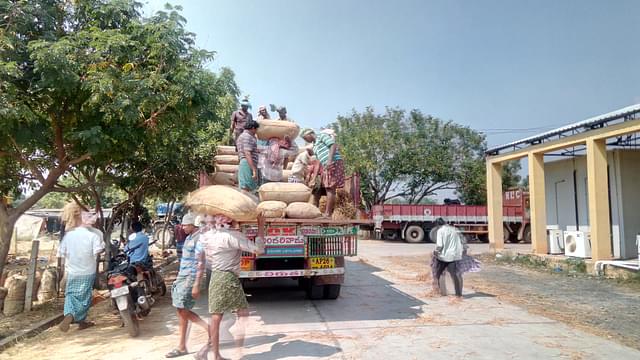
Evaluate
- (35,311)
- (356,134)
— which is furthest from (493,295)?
(356,134)

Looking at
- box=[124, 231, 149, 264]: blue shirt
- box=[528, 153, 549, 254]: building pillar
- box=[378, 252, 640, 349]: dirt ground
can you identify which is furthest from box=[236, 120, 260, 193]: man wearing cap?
box=[528, 153, 549, 254]: building pillar

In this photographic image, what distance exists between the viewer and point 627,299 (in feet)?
27.7

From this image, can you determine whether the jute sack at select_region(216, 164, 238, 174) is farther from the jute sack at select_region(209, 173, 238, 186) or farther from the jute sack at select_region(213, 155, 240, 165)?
the jute sack at select_region(209, 173, 238, 186)

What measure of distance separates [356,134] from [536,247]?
15.6 meters

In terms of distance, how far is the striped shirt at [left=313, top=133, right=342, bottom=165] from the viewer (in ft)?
24.3

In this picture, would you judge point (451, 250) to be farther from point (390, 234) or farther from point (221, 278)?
point (390, 234)

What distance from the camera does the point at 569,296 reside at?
8.77 m

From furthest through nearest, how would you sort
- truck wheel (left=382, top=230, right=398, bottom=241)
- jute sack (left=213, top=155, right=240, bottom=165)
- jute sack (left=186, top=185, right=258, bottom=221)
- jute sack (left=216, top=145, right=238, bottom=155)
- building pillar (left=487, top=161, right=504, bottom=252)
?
truck wheel (left=382, top=230, right=398, bottom=241) → building pillar (left=487, top=161, right=504, bottom=252) → jute sack (left=216, top=145, right=238, bottom=155) → jute sack (left=213, top=155, right=240, bottom=165) → jute sack (left=186, top=185, right=258, bottom=221)

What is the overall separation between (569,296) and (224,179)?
6.94 m

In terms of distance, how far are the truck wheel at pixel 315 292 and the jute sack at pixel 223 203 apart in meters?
2.98

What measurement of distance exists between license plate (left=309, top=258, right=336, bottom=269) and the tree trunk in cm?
448

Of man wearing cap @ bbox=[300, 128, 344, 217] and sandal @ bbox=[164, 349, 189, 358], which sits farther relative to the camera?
man wearing cap @ bbox=[300, 128, 344, 217]

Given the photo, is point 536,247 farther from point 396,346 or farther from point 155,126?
point 155,126

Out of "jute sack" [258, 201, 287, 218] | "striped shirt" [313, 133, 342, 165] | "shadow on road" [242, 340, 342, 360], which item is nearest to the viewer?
"shadow on road" [242, 340, 342, 360]
